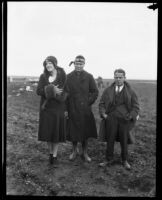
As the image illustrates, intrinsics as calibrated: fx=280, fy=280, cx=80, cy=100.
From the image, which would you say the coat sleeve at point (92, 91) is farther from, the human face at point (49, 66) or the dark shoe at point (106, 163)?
the dark shoe at point (106, 163)

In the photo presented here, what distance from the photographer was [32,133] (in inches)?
287

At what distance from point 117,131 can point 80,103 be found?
1.00m

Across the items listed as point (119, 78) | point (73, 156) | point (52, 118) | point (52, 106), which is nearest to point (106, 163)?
point (73, 156)

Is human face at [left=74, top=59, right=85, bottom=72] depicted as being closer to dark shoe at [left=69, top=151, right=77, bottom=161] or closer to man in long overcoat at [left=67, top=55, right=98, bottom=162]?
man in long overcoat at [left=67, top=55, right=98, bottom=162]

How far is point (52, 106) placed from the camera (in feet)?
19.4

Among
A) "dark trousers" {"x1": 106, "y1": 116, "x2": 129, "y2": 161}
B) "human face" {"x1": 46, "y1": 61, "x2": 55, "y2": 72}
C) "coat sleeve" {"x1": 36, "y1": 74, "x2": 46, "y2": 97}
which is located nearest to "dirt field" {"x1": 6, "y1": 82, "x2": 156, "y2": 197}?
"dark trousers" {"x1": 106, "y1": 116, "x2": 129, "y2": 161}

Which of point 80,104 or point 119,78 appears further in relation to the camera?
point 80,104

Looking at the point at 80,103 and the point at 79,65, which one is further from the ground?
the point at 79,65

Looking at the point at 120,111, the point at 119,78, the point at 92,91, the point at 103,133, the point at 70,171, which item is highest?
the point at 119,78

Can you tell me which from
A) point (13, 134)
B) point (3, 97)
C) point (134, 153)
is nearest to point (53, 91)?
point (3, 97)

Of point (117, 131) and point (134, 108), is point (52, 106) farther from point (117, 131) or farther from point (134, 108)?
point (134, 108)

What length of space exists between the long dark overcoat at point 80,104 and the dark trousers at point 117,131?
37cm

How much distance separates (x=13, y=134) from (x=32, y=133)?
1.79 ft

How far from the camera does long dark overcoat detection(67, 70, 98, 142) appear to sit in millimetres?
6066
